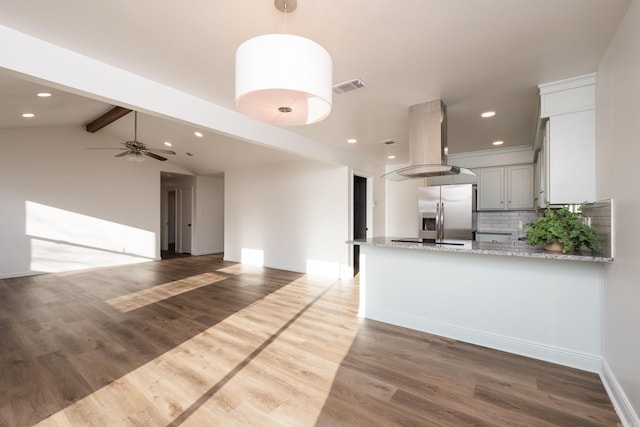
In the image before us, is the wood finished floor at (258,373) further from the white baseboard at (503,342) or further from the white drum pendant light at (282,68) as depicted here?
the white drum pendant light at (282,68)

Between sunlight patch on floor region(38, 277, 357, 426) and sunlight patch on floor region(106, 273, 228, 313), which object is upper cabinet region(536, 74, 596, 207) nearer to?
sunlight patch on floor region(38, 277, 357, 426)

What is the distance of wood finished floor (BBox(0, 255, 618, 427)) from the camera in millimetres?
1868

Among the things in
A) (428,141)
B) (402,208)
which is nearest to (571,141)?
(428,141)

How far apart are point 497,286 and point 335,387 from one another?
1.81 metres

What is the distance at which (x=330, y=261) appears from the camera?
6031 mm

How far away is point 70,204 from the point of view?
21.5 feet

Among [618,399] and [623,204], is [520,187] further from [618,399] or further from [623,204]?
[618,399]

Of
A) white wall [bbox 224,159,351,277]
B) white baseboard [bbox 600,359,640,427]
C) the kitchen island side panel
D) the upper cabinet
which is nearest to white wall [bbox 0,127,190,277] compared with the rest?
white wall [bbox 224,159,351,277]

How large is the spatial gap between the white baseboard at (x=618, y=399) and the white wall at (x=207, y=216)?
890 cm

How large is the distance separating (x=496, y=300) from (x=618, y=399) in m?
0.99

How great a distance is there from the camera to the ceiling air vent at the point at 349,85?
279cm

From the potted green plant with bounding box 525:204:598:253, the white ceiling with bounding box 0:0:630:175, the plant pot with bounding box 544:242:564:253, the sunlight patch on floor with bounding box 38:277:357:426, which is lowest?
the sunlight patch on floor with bounding box 38:277:357:426

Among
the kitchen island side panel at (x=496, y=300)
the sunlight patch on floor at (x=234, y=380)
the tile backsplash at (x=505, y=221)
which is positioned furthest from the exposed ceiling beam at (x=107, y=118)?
the tile backsplash at (x=505, y=221)

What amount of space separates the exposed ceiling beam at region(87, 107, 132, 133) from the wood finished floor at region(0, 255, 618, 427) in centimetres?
333
